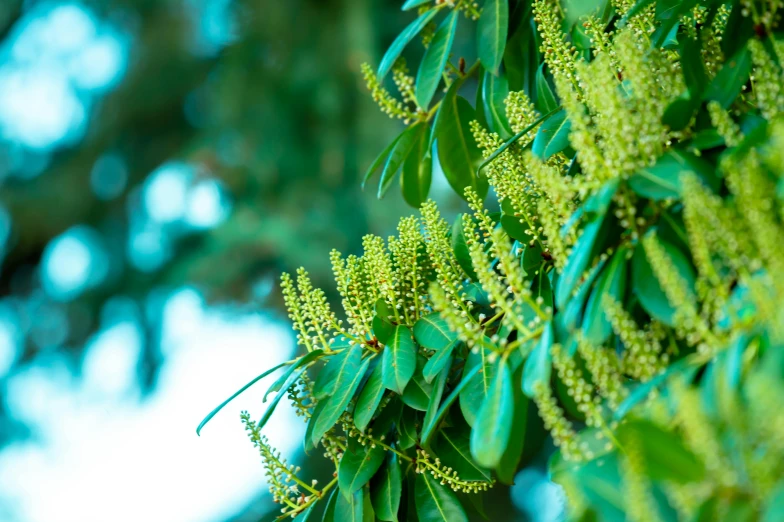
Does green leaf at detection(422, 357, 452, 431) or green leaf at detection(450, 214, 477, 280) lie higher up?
green leaf at detection(450, 214, 477, 280)

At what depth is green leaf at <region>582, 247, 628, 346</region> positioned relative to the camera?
2.24 ft

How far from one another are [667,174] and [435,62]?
616 mm

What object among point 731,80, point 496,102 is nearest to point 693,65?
point 731,80

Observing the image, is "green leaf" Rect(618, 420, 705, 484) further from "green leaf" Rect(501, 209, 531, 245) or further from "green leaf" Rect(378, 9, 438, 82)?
"green leaf" Rect(378, 9, 438, 82)

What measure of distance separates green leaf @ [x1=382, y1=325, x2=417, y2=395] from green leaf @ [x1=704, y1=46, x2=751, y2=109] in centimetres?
43

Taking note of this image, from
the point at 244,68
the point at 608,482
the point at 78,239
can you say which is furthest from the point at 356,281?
the point at 78,239

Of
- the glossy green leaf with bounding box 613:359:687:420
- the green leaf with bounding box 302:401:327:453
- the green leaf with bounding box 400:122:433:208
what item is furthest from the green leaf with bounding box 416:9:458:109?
the glossy green leaf with bounding box 613:359:687:420

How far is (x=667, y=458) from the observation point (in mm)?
498

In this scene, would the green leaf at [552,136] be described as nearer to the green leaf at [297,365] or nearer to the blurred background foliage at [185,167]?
the green leaf at [297,365]

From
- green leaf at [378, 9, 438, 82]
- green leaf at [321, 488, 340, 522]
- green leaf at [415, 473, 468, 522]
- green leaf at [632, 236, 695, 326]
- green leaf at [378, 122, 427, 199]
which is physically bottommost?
green leaf at [415, 473, 468, 522]

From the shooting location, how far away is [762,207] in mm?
578

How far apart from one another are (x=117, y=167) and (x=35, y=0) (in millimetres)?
1330

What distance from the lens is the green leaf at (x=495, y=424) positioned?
664mm

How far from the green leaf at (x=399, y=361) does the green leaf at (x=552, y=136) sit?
273mm
